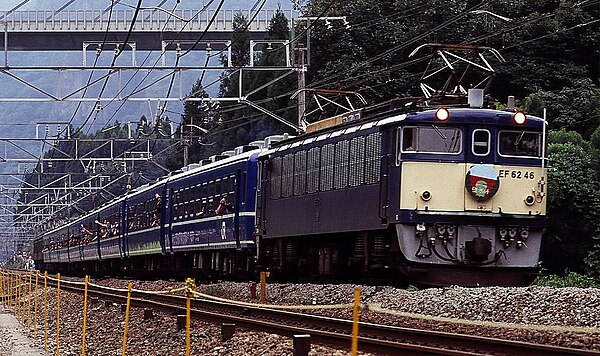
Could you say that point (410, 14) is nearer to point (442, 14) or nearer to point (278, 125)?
point (442, 14)

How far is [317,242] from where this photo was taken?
22.2 meters

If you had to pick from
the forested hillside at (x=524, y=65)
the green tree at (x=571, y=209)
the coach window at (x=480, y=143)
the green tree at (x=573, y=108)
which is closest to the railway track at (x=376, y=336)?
the coach window at (x=480, y=143)

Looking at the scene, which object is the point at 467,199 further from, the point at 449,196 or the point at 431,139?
the point at 431,139

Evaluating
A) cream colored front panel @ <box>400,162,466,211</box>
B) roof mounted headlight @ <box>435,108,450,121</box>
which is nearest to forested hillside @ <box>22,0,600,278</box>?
cream colored front panel @ <box>400,162,466,211</box>

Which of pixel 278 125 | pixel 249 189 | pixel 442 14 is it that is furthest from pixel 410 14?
pixel 249 189

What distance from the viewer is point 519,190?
18281 mm

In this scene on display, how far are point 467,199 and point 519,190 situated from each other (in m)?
0.94

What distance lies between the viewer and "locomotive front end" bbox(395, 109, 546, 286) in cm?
1783

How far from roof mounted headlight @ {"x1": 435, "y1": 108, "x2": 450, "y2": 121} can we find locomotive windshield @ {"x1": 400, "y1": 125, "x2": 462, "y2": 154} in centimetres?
16

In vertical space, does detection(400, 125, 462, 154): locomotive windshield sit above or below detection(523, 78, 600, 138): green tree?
below

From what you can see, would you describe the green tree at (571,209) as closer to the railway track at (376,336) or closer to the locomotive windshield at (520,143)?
the locomotive windshield at (520,143)

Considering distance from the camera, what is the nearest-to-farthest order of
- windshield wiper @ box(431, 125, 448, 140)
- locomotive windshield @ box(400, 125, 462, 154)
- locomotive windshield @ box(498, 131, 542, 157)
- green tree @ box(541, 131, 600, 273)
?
locomotive windshield @ box(400, 125, 462, 154), windshield wiper @ box(431, 125, 448, 140), locomotive windshield @ box(498, 131, 542, 157), green tree @ box(541, 131, 600, 273)

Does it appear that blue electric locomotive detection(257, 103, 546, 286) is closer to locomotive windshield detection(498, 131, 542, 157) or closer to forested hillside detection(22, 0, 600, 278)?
locomotive windshield detection(498, 131, 542, 157)

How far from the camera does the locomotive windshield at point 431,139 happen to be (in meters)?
18.0
